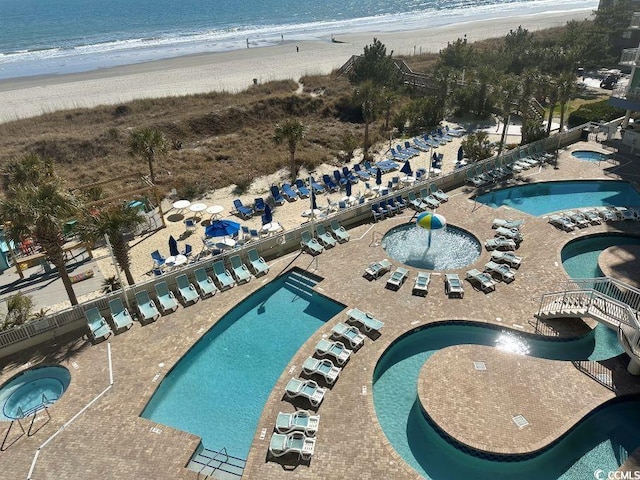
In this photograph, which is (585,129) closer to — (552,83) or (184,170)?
(552,83)

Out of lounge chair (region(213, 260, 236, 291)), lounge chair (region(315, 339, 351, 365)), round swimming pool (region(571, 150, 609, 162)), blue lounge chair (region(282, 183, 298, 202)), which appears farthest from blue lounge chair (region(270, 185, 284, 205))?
round swimming pool (region(571, 150, 609, 162))

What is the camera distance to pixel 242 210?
2656 cm

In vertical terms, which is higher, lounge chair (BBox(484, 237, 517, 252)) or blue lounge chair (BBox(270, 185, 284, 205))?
blue lounge chair (BBox(270, 185, 284, 205))

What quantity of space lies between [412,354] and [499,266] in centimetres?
645

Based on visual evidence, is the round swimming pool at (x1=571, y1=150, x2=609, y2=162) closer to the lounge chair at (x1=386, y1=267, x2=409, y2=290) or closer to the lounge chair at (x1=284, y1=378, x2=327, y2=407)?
the lounge chair at (x1=386, y1=267, x2=409, y2=290)

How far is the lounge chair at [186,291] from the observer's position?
18.2m

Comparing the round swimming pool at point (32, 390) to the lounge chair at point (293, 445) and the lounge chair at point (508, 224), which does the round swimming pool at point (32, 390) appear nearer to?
the lounge chair at point (293, 445)

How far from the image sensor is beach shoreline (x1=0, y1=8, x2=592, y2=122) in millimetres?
53969

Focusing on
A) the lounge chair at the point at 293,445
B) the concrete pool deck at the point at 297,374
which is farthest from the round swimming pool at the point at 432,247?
the lounge chair at the point at 293,445

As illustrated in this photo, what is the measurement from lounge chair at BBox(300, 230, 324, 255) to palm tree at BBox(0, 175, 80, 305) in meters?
10.0

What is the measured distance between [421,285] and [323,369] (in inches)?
242

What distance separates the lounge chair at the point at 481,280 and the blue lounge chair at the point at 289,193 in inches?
512

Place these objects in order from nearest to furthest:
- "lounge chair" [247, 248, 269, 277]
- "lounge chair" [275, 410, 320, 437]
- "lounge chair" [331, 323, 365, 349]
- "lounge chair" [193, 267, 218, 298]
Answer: "lounge chair" [275, 410, 320, 437] → "lounge chair" [331, 323, 365, 349] → "lounge chair" [193, 267, 218, 298] → "lounge chair" [247, 248, 269, 277]

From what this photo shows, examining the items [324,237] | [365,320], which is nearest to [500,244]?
[324,237]
